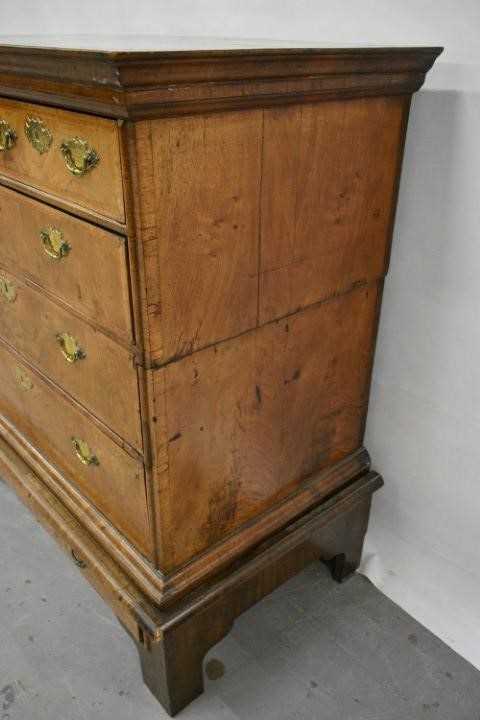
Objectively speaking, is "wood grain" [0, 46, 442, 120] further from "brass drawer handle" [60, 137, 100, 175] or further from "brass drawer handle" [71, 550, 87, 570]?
"brass drawer handle" [71, 550, 87, 570]

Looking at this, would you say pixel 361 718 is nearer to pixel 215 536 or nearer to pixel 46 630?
pixel 215 536

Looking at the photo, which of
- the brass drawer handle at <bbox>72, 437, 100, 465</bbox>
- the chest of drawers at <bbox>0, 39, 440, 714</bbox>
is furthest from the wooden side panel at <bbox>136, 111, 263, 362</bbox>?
the brass drawer handle at <bbox>72, 437, 100, 465</bbox>

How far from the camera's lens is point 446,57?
1.06 meters

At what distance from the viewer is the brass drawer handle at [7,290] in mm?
1262

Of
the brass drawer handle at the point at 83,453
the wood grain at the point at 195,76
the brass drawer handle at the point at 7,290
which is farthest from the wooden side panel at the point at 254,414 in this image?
the brass drawer handle at the point at 7,290

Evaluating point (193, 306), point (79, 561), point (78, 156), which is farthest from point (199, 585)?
point (78, 156)

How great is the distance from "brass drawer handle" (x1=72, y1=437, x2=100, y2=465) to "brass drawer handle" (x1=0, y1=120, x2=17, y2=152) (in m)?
0.58

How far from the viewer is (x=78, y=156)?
33.7 inches

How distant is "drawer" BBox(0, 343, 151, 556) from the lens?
1.15 m

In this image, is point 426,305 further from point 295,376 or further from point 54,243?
point 54,243

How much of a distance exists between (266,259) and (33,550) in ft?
3.78

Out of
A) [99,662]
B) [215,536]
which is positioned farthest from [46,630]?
[215,536]

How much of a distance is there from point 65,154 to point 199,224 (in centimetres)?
22

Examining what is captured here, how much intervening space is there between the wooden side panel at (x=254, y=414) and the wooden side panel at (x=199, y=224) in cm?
7
